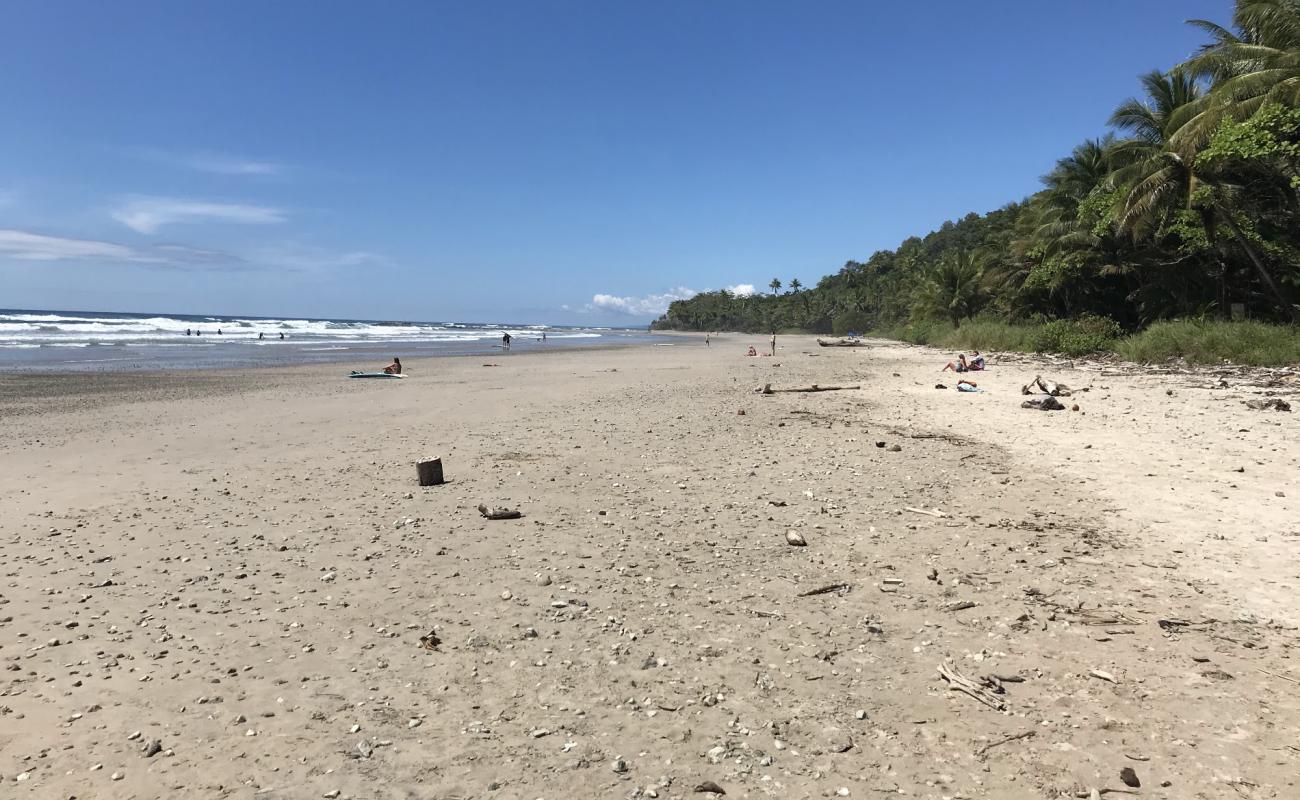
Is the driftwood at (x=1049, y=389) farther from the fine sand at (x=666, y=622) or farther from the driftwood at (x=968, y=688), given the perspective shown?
the driftwood at (x=968, y=688)

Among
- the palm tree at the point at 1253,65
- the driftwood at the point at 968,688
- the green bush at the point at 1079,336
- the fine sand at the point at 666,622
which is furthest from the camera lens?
the green bush at the point at 1079,336

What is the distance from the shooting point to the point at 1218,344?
761 inches

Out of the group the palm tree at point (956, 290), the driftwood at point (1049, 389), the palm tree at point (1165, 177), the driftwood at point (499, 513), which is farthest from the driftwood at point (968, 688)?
the palm tree at point (956, 290)

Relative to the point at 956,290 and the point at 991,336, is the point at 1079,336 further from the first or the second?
the point at 956,290

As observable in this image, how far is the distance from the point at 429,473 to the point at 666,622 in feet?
15.5

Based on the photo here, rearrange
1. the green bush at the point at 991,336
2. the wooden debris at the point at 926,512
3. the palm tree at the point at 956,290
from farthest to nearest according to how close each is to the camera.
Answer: the palm tree at the point at 956,290 < the green bush at the point at 991,336 < the wooden debris at the point at 926,512

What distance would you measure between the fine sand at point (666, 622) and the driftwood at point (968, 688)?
3 cm

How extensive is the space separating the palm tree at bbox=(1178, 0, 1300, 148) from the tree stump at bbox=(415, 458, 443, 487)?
73.9ft

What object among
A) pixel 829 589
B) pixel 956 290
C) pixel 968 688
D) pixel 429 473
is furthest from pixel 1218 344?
pixel 956 290

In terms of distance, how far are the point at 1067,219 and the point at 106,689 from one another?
127 feet

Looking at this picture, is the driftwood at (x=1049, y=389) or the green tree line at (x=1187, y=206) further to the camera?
the green tree line at (x=1187, y=206)

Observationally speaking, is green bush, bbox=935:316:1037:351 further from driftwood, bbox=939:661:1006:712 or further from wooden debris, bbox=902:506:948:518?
driftwood, bbox=939:661:1006:712

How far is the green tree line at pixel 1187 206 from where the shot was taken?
19.4 metres

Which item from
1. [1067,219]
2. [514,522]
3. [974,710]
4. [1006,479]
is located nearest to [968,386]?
[1006,479]
